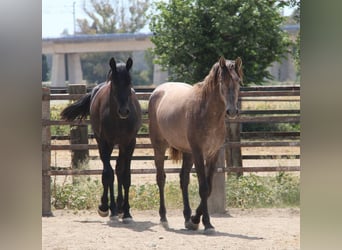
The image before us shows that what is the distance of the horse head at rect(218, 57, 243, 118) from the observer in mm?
6000

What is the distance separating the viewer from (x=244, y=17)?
13.5 metres

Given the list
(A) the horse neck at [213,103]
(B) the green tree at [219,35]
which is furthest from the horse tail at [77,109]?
(B) the green tree at [219,35]

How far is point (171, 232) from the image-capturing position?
652cm

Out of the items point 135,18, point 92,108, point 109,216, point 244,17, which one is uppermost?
point 135,18

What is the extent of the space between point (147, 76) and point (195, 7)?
143 feet

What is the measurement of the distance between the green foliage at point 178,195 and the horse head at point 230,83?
240cm

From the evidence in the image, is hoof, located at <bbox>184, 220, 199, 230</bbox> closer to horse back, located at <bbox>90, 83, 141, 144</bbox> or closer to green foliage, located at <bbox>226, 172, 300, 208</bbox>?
horse back, located at <bbox>90, 83, 141, 144</bbox>

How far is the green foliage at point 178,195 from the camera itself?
8180mm

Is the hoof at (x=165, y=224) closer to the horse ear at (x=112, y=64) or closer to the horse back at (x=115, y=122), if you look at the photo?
the horse back at (x=115, y=122)

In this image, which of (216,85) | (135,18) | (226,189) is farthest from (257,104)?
(135,18)

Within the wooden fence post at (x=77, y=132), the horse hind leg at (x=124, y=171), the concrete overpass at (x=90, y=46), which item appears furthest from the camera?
the concrete overpass at (x=90, y=46)

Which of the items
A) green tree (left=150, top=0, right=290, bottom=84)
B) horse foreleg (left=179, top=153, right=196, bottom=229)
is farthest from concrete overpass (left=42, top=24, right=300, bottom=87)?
horse foreleg (left=179, top=153, right=196, bottom=229)
